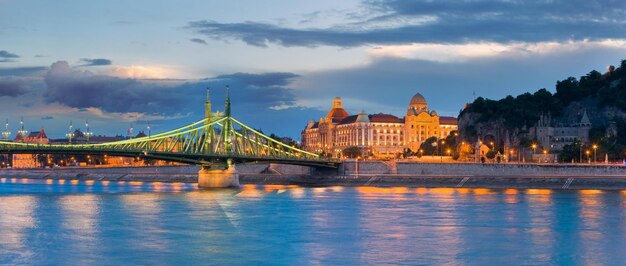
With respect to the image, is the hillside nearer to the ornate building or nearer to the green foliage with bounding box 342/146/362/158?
the green foliage with bounding box 342/146/362/158

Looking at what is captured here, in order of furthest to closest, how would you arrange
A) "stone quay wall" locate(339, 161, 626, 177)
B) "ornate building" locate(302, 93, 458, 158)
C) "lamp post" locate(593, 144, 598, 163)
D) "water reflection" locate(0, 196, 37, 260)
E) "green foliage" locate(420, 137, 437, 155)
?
1. "ornate building" locate(302, 93, 458, 158)
2. "green foliage" locate(420, 137, 437, 155)
3. "lamp post" locate(593, 144, 598, 163)
4. "stone quay wall" locate(339, 161, 626, 177)
5. "water reflection" locate(0, 196, 37, 260)

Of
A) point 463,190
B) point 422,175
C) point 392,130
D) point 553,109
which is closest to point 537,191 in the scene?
point 463,190

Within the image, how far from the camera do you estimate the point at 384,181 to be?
7138 centimetres

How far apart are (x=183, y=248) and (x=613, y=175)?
4310 cm

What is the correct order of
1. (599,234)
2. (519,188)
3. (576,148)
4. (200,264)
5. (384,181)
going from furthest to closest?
1. (576,148)
2. (384,181)
3. (519,188)
4. (599,234)
5. (200,264)

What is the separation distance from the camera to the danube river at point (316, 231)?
1008 inches

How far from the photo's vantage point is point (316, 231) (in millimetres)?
32219

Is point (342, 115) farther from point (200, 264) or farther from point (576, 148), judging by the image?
point (200, 264)

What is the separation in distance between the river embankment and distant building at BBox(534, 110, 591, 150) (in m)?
21.4

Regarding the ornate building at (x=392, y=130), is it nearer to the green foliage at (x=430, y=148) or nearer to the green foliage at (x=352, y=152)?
the green foliage at (x=352, y=152)

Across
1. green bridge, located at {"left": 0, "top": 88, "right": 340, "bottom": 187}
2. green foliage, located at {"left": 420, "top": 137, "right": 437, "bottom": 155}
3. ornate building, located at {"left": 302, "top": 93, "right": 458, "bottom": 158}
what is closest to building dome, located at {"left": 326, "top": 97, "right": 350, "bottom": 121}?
ornate building, located at {"left": 302, "top": 93, "right": 458, "bottom": 158}

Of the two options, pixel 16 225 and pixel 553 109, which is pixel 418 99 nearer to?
pixel 553 109

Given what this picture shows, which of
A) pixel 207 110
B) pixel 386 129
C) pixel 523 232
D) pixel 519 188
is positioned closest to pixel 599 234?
pixel 523 232

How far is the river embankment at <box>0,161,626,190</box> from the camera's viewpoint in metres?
63.3
